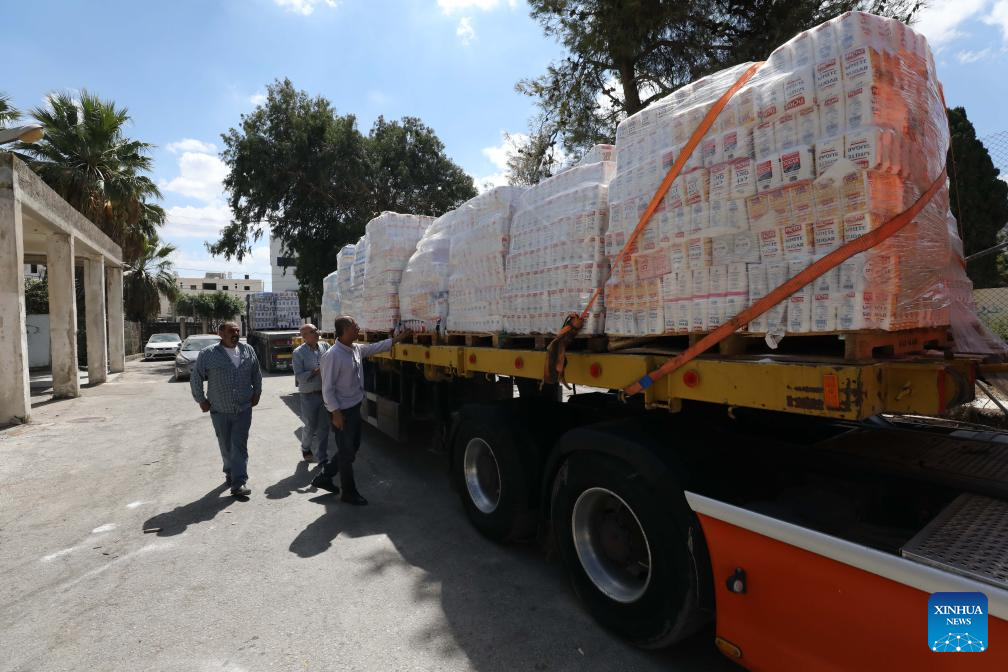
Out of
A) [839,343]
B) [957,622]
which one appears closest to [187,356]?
[839,343]

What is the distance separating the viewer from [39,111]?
55.3ft

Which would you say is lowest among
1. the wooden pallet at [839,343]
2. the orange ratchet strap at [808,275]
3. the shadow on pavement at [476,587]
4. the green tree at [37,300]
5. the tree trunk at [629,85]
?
the shadow on pavement at [476,587]

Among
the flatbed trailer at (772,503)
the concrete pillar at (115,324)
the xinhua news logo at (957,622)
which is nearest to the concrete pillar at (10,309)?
the flatbed trailer at (772,503)

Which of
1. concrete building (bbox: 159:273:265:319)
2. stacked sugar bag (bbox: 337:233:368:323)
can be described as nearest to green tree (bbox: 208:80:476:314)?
stacked sugar bag (bbox: 337:233:368:323)

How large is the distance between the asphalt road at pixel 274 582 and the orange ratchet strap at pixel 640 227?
1.53 m

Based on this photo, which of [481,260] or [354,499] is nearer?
[481,260]

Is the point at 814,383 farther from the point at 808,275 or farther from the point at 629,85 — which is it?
the point at 629,85

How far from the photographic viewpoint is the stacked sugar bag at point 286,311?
21.0m

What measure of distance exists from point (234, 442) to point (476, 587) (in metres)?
3.37

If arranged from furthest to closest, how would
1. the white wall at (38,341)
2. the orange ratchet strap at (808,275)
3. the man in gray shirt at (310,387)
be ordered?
the white wall at (38,341)
the man in gray shirt at (310,387)
the orange ratchet strap at (808,275)

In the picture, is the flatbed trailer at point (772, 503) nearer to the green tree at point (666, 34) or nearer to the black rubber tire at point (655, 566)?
the black rubber tire at point (655, 566)

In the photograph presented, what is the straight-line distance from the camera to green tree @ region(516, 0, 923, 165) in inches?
399

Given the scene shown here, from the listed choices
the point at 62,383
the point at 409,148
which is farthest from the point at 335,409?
the point at 409,148

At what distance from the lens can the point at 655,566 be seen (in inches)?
106
